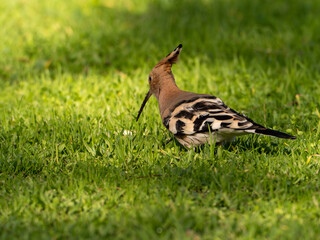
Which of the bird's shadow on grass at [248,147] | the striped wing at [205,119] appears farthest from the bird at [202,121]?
the bird's shadow on grass at [248,147]

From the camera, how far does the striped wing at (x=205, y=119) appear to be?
401 centimetres

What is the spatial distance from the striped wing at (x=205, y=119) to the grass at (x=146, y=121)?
0.21m

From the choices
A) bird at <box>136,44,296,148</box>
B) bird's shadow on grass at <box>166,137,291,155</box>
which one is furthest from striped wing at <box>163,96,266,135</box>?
bird's shadow on grass at <box>166,137,291,155</box>

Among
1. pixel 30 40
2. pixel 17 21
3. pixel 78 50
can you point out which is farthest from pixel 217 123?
pixel 17 21

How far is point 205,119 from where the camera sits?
4199 mm

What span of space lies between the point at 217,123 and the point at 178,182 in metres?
0.66

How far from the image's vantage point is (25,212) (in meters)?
3.42

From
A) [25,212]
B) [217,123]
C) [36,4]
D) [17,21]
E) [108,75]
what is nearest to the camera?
[25,212]

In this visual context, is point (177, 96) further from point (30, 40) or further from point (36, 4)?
point (36, 4)

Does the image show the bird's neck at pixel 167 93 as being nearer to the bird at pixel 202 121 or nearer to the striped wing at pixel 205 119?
the bird at pixel 202 121

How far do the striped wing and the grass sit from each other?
0.71 feet

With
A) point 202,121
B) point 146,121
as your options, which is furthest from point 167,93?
point 202,121

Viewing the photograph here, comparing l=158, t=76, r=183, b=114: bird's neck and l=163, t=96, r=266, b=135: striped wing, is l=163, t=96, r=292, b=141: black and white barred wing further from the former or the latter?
l=158, t=76, r=183, b=114: bird's neck

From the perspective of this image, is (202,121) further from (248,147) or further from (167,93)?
(167,93)
